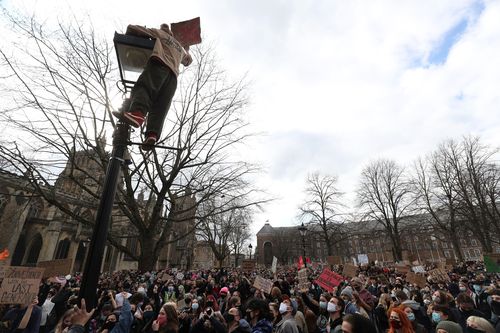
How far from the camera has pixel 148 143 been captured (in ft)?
7.22

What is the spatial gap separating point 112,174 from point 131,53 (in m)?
1.16

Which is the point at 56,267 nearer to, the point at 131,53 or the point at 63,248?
the point at 131,53

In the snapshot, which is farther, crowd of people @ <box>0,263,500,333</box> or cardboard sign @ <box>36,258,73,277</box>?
cardboard sign @ <box>36,258,73,277</box>

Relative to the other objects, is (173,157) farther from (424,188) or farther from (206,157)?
(424,188)

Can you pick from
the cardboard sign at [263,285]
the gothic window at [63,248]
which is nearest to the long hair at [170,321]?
the cardboard sign at [263,285]

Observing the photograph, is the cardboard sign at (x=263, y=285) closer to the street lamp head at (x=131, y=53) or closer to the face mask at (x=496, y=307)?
the face mask at (x=496, y=307)

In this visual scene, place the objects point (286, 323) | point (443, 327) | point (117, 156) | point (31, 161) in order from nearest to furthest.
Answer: point (117, 156) < point (443, 327) < point (286, 323) < point (31, 161)

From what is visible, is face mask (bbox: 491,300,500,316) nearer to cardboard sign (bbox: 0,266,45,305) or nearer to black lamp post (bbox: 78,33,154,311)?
black lamp post (bbox: 78,33,154,311)

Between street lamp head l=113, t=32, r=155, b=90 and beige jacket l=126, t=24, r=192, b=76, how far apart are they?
0.29 ft

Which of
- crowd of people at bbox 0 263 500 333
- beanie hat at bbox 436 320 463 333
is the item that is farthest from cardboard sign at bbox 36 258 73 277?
beanie hat at bbox 436 320 463 333

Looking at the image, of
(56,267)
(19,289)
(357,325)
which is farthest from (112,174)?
(56,267)

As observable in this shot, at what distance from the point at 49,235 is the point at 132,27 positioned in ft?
125

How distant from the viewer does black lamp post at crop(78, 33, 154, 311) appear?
1.80 metres

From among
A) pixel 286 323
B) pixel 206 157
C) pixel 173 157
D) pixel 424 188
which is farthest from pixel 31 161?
pixel 424 188
